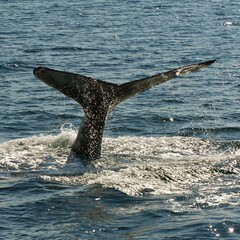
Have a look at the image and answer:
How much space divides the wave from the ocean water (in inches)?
0.8

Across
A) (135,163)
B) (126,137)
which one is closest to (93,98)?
(135,163)

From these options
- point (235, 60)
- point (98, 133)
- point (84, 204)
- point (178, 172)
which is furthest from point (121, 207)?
point (235, 60)

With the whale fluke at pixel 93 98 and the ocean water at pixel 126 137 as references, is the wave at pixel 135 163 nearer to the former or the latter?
the ocean water at pixel 126 137

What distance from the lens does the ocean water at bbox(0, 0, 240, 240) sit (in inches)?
470

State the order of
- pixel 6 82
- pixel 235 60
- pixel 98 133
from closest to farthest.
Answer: pixel 98 133, pixel 6 82, pixel 235 60

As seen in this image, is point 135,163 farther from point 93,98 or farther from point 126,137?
point 126,137

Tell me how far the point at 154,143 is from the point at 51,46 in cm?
1717

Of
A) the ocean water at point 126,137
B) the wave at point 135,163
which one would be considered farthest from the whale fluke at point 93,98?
the ocean water at point 126,137

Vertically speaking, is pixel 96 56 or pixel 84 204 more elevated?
pixel 84 204

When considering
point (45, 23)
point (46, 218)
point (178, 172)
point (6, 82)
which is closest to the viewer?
point (46, 218)

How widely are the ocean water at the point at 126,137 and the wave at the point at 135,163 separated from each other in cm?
2

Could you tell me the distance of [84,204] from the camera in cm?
1256

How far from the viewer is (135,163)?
1495 centimetres

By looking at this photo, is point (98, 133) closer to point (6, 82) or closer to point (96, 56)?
point (6, 82)
